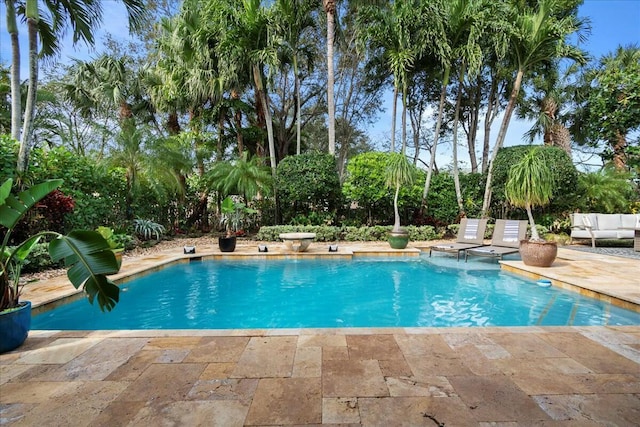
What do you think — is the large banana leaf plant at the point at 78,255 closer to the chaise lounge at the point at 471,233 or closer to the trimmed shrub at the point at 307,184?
the chaise lounge at the point at 471,233

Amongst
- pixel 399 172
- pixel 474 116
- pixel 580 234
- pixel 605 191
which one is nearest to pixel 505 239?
pixel 399 172

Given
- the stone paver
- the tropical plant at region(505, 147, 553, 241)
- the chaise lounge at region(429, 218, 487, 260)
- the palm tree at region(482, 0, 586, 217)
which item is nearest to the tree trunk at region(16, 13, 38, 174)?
the stone paver

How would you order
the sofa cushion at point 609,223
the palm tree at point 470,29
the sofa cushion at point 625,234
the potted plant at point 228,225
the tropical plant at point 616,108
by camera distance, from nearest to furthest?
the potted plant at point 228,225 < the tropical plant at point 616,108 < the sofa cushion at point 625,234 < the sofa cushion at point 609,223 < the palm tree at point 470,29

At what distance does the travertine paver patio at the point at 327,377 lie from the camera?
200cm

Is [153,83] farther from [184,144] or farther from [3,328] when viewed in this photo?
[3,328]

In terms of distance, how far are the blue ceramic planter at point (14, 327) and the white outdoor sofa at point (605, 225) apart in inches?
538

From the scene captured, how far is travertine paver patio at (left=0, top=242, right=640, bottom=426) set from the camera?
78.8 inches

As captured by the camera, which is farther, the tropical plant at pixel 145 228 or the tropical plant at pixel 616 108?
the tropical plant at pixel 145 228

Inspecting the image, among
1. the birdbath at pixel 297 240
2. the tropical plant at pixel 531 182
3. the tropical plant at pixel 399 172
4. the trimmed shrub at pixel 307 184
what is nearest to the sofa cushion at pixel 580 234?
the tropical plant at pixel 531 182

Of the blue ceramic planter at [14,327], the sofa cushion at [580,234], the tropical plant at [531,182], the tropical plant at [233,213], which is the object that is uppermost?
the tropical plant at [531,182]

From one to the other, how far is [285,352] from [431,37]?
1222cm

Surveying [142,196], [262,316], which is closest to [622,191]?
[262,316]

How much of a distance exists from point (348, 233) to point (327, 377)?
31.7ft

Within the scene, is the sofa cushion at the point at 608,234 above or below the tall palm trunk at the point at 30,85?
below
